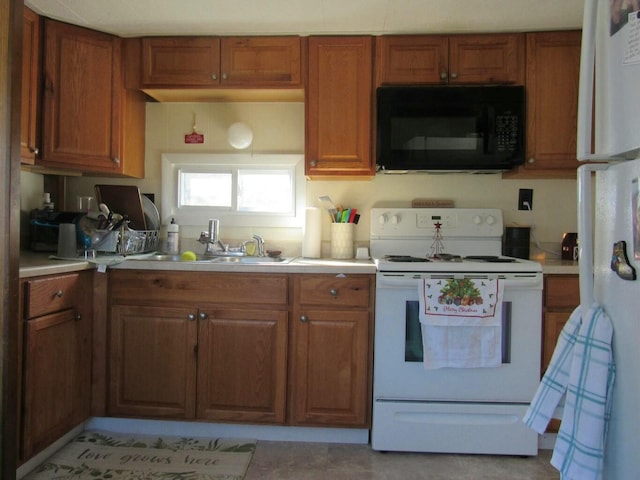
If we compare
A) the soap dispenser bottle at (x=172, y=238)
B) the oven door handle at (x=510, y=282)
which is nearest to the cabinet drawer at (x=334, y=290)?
the oven door handle at (x=510, y=282)

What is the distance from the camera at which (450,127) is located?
7.19ft

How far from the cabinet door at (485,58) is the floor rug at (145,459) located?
2136mm

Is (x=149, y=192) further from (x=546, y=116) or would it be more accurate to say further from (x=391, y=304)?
(x=546, y=116)

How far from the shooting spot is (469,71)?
2.21 metres

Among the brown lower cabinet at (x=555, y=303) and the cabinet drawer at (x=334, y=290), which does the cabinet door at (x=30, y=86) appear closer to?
the cabinet drawer at (x=334, y=290)

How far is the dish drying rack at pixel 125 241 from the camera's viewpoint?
7.11 feet

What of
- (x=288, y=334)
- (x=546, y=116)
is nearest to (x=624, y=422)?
(x=288, y=334)

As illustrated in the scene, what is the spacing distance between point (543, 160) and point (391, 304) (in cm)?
112

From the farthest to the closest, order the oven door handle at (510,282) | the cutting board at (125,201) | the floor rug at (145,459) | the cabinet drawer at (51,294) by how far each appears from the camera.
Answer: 1. the cutting board at (125,201)
2. the oven door handle at (510,282)
3. the floor rug at (145,459)
4. the cabinet drawer at (51,294)

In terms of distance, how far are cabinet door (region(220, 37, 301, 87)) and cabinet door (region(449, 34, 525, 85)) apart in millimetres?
818

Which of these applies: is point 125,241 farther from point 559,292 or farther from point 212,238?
point 559,292

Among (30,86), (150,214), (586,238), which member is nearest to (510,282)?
→ (586,238)

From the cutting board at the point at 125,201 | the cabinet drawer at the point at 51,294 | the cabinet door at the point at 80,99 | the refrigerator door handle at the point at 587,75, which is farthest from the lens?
the cutting board at the point at 125,201

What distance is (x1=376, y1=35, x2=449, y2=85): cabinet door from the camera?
2.21 meters
